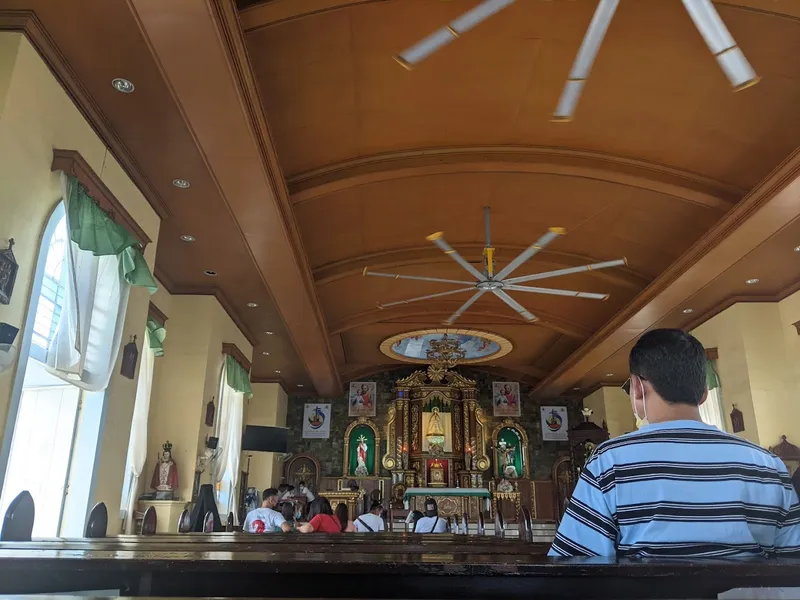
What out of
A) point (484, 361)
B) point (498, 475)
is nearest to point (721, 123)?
point (484, 361)

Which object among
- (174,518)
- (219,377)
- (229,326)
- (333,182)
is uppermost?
(333,182)

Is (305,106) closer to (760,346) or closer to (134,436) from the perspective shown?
(134,436)

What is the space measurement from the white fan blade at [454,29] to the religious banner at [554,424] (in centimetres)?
1441

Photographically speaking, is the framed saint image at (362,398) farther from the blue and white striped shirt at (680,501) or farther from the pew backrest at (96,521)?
the blue and white striped shirt at (680,501)

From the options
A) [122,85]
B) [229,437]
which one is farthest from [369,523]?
[122,85]

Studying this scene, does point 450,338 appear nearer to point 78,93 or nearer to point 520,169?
point 520,169

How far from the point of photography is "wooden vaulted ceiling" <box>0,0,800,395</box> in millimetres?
4609

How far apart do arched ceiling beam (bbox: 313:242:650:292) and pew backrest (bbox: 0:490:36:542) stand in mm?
Result: 6528

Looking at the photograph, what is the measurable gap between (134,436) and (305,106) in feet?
15.7

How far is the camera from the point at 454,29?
3.16m

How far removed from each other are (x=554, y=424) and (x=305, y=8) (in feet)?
46.4

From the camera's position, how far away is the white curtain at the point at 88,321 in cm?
478

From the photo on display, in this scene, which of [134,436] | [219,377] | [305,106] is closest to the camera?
[305,106]

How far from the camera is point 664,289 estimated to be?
836cm
